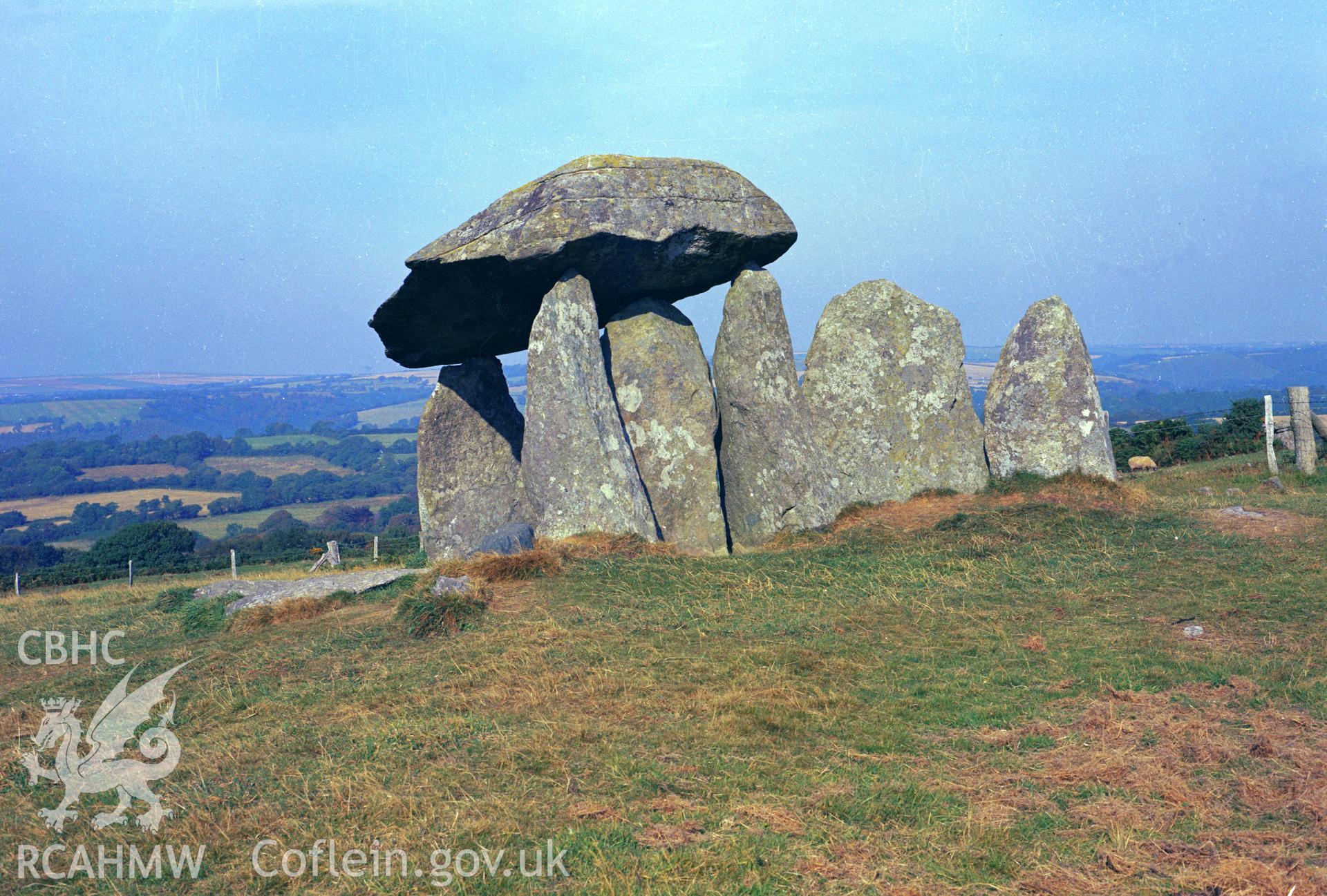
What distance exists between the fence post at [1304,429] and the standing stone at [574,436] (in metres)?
13.5

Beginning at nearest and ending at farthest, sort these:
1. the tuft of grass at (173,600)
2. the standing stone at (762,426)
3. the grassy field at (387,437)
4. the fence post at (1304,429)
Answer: the tuft of grass at (173,600) < the standing stone at (762,426) < the fence post at (1304,429) < the grassy field at (387,437)

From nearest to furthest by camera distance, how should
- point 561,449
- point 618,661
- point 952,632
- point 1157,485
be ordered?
point 618,661 < point 952,632 < point 561,449 < point 1157,485

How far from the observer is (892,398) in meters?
18.2

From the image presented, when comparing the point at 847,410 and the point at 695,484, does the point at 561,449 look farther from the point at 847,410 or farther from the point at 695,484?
the point at 847,410

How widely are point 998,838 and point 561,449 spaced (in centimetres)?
1040

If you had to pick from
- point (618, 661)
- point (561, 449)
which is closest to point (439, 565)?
point (561, 449)

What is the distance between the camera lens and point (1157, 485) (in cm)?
2014

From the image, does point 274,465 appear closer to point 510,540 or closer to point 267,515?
point 267,515

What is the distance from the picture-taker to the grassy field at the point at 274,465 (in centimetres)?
11069

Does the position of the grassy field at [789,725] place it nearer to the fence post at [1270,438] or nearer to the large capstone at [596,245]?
the large capstone at [596,245]

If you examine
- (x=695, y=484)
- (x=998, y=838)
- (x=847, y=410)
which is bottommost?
(x=998, y=838)

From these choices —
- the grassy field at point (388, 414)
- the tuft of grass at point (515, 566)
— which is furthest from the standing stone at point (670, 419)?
the grassy field at point (388, 414)

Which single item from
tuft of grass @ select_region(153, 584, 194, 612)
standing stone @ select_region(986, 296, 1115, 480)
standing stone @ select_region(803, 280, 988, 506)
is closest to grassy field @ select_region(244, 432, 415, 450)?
tuft of grass @ select_region(153, 584, 194, 612)

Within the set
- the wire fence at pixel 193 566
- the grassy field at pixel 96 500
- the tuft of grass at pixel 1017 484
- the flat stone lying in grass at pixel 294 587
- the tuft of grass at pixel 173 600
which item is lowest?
the grassy field at pixel 96 500
